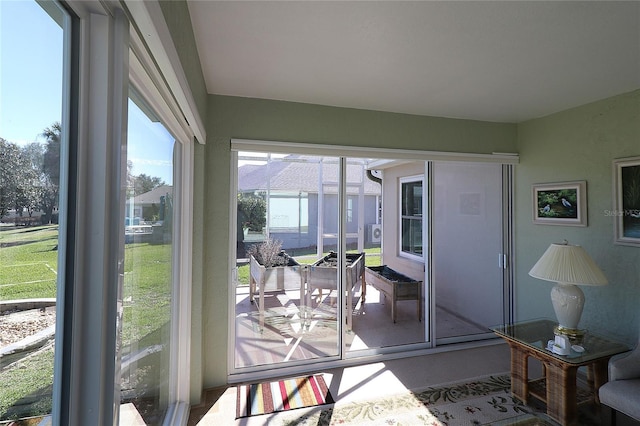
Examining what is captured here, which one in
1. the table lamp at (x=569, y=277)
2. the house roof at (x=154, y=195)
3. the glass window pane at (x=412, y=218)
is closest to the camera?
the house roof at (x=154, y=195)

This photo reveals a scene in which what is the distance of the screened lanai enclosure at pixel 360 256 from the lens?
2875 millimetres

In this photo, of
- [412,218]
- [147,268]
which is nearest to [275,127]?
[147,268]

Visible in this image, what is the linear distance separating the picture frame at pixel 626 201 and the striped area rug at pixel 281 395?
2839 millimetres

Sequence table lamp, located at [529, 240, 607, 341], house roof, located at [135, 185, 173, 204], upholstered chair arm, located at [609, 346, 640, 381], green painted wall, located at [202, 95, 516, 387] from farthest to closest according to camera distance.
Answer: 1. green painted wall, located at [202, 95, 516, 387]
2. table lamp, located at [529, 240, 607, 341]
3. upholstered chair arm, located at [609, 346, 640, 381]
4. house roof, located at [135, 185, 173, 204]

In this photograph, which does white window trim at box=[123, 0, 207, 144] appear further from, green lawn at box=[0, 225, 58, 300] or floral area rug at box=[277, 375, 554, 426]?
floral area rug at box=[277, 375, 554, 426]

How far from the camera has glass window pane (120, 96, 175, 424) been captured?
1.21 metres

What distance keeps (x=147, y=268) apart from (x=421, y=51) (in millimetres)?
2043

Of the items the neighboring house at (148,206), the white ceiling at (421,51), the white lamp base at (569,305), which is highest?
the white ceiling at (421,51)

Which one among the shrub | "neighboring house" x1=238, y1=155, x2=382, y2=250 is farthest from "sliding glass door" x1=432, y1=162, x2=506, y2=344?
the shrub

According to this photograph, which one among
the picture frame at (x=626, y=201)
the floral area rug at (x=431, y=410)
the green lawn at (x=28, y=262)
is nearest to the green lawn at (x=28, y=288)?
the green lawn at (x=28, y=262)

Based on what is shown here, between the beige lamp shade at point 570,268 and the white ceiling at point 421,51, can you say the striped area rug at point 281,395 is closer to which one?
the beige lamp shade at point 570,268

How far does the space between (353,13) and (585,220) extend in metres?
2.90

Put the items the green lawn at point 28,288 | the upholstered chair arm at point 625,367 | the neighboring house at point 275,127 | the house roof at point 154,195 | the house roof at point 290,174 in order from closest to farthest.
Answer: the green lawn at point 28,288
the neighboring house at point 275,127
the house roof at point 154,195
the upholstered chair arm at point 625,367
the house roof at point 290,174

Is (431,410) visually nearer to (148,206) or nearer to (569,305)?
(569,305)
